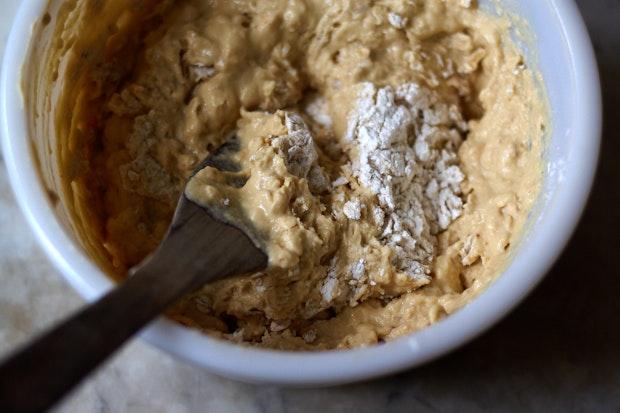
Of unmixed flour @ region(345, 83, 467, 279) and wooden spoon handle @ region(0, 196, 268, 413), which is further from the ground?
wooden spoon handle @ region(0, 196, 268, 413)

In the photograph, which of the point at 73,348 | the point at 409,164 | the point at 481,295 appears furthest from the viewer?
the point at 409,164

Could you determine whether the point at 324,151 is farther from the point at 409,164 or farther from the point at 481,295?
the point at 481,295

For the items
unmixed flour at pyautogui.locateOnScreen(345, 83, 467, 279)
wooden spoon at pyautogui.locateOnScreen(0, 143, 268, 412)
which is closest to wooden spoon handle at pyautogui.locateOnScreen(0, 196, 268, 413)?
wooden spoon at pyautogui.locateOnScreen(0, 143, 268, 412)

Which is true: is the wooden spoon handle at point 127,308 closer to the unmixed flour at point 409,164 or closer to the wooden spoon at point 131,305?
the wooden spoon at point 131,305

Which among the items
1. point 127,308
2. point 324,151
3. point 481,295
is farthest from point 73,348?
point 324,151

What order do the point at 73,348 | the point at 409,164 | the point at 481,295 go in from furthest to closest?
1. the point at 409,164
2. the point at 481,295
3. the point at 73,348

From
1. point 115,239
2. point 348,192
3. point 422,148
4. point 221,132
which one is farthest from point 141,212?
point 422,148

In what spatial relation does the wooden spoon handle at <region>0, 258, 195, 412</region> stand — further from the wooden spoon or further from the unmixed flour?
the unmixed flour
